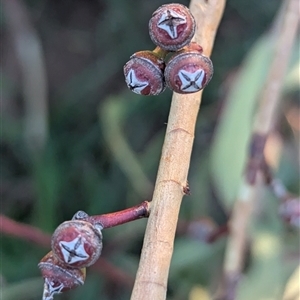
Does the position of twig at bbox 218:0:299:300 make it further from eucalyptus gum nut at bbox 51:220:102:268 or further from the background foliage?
eucalyptus gum nut at bbox 51:220:102:268

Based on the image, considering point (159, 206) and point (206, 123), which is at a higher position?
point (206, 123)

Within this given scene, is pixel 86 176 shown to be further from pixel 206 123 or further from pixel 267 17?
pixel 267 17

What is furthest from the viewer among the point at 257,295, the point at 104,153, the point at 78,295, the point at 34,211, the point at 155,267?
the point at 104,153

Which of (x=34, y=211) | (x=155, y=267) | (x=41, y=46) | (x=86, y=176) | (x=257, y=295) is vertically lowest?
(x=155, y=267)

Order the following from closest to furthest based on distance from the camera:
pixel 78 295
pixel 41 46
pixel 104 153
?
pixel 78 295 < pixel 104 153 < pixel 41 46

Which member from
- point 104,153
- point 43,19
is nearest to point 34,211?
point 104,153

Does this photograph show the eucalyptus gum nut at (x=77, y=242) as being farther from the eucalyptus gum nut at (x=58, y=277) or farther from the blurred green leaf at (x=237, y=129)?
the blurred green leaf at (x=237, y=129)

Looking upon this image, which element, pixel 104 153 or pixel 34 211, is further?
pixel 104 153

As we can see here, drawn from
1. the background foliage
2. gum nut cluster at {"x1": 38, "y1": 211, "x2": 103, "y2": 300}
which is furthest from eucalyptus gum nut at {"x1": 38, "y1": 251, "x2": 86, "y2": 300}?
the background foliage
